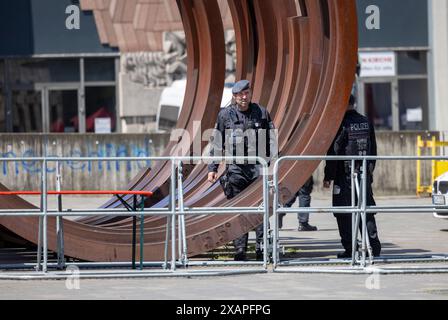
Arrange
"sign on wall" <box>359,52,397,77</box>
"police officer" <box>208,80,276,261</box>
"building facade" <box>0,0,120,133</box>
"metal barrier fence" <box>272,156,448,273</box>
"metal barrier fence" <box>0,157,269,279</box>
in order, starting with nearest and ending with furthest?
1. "metal barrier fence" <box>0,157,269,279</box>
2. "metal barrier fence" <box>272,156,448,273</box>
3. "police officer" <box>208,80,276,261</box>
4. "building facade" <box>0,0,120,133</box>
5. "sign on wall" <box>359,52,397,77</box>

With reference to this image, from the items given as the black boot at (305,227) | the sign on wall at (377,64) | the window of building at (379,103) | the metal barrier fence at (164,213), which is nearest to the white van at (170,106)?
the sign on wall at (377,64)

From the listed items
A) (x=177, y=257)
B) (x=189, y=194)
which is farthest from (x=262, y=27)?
(x=177, y=257)

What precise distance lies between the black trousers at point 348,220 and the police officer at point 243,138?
87cm

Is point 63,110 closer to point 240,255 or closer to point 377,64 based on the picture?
point 377,64

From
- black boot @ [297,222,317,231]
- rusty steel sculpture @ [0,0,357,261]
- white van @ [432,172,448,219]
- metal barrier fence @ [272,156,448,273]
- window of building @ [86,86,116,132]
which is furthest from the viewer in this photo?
window of building @ [86,86,116,132]

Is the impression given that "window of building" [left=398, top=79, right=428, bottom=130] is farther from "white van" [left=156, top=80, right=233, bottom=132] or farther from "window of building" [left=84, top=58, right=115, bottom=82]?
"window of building" [left=84, top=58, right=115, bottom=82]

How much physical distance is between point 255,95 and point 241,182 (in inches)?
103

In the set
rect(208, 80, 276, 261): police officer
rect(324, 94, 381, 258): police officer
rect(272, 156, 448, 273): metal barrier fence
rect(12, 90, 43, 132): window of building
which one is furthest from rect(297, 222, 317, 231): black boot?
rect(12, 90, 43, 132): window of building

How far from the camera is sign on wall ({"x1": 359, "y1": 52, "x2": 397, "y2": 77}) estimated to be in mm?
38062

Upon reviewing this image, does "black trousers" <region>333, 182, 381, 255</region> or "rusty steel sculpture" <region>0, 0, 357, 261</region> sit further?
"black trousers" <region>333, 182, 381, 255</region>

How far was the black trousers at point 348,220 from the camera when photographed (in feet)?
43.8

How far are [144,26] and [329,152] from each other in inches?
951

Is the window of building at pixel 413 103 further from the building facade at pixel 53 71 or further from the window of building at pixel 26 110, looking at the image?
the window of building at pixel 26 110

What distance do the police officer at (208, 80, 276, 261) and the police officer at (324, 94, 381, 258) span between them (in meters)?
0.77
